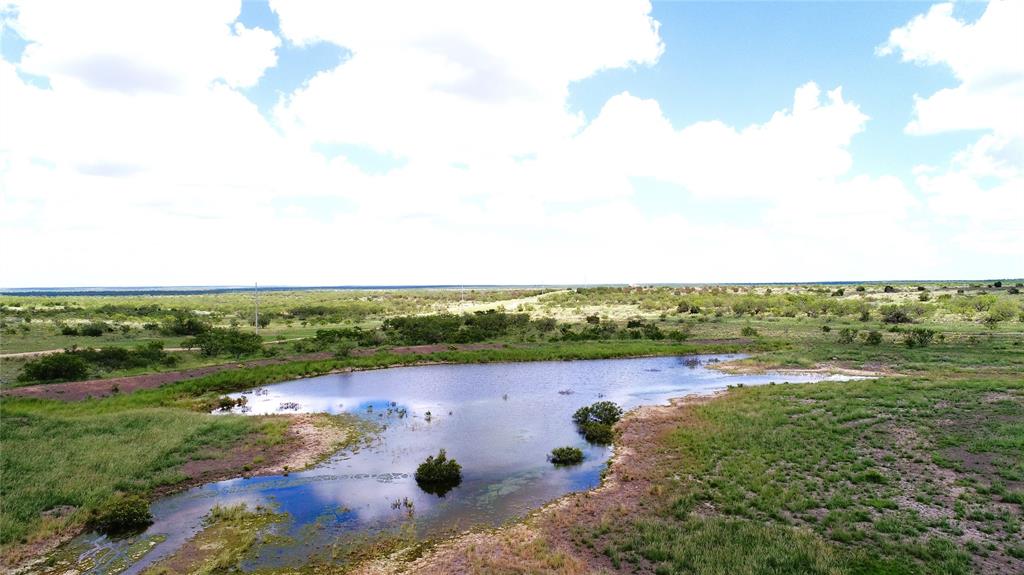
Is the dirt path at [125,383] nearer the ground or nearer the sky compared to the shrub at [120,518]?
nearer the sky

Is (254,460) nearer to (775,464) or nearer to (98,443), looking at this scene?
(98,443)

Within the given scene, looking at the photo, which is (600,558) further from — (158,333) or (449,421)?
(158,333)

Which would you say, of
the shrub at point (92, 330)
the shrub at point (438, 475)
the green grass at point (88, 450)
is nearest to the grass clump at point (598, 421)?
the shrub at point (438, 475)

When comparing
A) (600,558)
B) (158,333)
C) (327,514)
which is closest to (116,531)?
(327,514)

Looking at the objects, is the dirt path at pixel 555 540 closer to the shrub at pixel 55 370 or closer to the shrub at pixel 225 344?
the shrub at pixel 55 370

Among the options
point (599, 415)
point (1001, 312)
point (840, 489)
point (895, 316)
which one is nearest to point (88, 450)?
point (599, 415)
